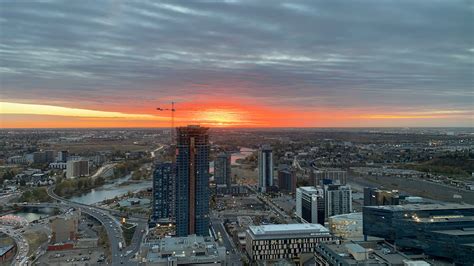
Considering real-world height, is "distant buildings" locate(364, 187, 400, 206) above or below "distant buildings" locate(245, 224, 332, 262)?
above

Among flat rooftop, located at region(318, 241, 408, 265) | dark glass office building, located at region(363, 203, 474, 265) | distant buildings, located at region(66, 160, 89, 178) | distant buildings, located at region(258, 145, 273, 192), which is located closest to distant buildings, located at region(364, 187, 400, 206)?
dark glass office building, located at region(363, 203, 474, 265)

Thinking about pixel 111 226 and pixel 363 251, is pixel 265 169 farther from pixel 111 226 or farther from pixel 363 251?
pixel 363 251

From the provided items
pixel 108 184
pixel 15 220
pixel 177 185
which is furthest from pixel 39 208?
pixel 177 185

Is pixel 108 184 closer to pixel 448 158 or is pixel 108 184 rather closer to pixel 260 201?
pixel 260 201

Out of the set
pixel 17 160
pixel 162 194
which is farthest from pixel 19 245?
pixel 17 160

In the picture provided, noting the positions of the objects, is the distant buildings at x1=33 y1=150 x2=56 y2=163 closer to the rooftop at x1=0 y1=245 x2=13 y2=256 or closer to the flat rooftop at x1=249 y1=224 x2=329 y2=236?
the rooftop at x1=0 y1=245 x2=13 y2=256

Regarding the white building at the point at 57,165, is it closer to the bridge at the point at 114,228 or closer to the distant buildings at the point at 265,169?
the bridge at the point at 114,228

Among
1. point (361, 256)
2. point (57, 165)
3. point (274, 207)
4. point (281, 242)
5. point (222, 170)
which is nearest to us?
point (361, 256)
